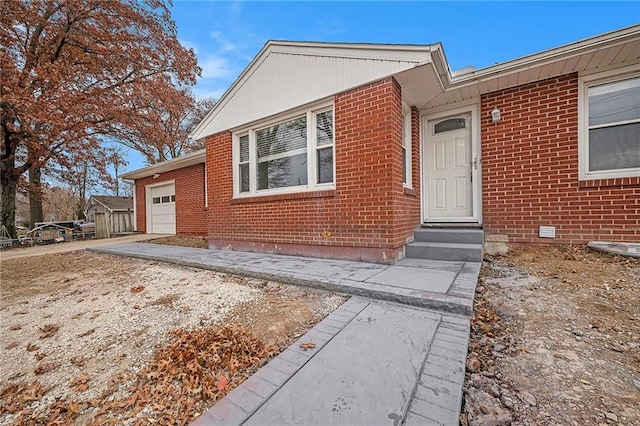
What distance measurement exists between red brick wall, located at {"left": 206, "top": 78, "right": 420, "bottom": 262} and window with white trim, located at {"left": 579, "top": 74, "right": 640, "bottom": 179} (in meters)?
2.43

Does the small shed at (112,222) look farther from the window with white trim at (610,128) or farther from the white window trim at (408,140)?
the window with white trim at (610,128)

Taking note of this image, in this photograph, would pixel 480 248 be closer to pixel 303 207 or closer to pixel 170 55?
pixel 303 207

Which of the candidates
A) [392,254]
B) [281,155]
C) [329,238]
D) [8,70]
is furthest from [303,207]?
[8,70]

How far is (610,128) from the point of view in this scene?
12.6ft

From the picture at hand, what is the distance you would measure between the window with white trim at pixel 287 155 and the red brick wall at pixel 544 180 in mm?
2846

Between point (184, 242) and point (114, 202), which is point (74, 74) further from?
point (114, 202)

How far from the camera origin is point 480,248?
393cm

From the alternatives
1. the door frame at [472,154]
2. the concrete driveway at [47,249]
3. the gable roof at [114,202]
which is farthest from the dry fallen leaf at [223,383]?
the gable roof at [114,202]

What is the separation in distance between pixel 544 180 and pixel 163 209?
12514 mm

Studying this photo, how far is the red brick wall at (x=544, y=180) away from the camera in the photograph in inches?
148

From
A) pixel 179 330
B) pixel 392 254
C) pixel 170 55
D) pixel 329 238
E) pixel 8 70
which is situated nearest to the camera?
pixel 179 330

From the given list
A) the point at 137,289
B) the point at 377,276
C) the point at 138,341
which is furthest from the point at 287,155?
the point at 138,341

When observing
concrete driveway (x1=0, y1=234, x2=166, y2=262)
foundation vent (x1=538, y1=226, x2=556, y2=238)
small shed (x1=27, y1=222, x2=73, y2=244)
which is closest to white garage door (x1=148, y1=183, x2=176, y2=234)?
concrete driveway (x1=0, y1=234, x2=166, y2=262)

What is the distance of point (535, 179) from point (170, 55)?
48.0 feet
